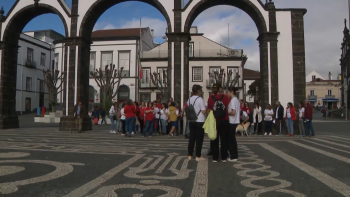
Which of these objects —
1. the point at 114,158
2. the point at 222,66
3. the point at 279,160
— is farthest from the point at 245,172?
the point at 222,66

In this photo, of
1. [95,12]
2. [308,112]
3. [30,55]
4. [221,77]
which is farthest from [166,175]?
[30,55]

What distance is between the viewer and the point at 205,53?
38.2 m

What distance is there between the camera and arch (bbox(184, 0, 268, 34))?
13547 mm

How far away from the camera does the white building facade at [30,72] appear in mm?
39062

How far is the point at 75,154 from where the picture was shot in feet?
21.1

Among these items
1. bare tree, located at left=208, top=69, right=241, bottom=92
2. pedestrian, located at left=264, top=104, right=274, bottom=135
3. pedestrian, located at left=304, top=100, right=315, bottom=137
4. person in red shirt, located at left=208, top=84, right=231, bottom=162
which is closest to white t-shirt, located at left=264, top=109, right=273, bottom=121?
pedestrian, located at left=264, top=104, right=274, bottom=135

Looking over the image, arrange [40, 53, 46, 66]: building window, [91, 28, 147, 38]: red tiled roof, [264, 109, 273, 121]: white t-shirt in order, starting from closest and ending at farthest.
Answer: [264, 109, 273, 121]: white t-shirt
[91, 28, 147, 38]: red tiled roof
[40, 53, 46, 66]: building window

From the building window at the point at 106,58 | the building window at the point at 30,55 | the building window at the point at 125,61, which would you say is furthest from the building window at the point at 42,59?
the building window at the point at 125,61

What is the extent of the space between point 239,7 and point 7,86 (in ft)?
40.9

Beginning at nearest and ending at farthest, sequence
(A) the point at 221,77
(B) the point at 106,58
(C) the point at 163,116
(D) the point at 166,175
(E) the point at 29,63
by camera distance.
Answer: (D) the point at 166,175 → (C) the point at 163,116 → (A) the point at 221,77 → (B) the point at 106,58 → (E) the point at 29,63

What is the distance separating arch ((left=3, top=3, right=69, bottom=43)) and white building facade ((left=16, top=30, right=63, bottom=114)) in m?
24.2

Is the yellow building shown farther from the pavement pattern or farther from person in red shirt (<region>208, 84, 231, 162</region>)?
person in red shirt (<region>208, 84, 231, 162</region>)

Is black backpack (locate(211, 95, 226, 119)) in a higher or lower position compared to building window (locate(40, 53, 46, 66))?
lower

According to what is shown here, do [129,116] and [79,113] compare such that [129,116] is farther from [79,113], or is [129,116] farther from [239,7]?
[239,7]
